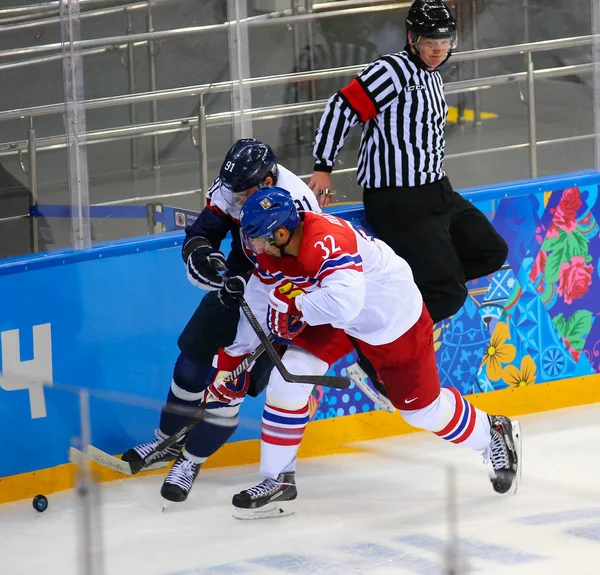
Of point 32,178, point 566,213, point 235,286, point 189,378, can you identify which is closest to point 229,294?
point 235,286

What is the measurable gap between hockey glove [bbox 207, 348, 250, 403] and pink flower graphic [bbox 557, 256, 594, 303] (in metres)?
1.47

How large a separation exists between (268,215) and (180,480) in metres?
0.98

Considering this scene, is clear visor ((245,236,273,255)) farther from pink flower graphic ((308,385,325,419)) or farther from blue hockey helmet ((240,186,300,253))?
pink flower graphic ((308,385,325,419))

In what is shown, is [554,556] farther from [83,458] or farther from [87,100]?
[87,100]

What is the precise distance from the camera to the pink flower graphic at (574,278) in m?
4.77

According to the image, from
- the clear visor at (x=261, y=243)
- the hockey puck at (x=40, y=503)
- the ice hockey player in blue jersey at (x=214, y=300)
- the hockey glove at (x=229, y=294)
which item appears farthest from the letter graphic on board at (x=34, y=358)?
Result: the clear visor at (x=261, y=243)

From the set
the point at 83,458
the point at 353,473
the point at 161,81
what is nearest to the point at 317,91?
the point at 161,81

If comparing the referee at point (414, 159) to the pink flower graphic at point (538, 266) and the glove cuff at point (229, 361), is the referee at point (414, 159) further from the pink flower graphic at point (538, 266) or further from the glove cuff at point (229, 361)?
the glove cuff at point (229, 361)

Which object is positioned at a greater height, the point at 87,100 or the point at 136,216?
the point at 87,100

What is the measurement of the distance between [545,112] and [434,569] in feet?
9.17

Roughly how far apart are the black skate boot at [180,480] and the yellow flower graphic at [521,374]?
4.42 feet

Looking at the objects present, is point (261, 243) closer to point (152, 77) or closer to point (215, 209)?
point (215, 209)

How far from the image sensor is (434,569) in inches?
91.7

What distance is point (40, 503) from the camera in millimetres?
3732
